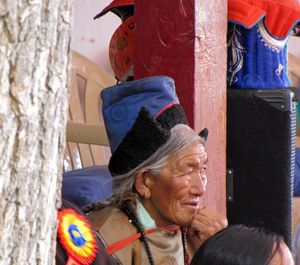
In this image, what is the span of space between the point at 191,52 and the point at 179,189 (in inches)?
19.1

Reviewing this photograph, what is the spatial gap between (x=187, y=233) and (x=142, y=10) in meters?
0.74

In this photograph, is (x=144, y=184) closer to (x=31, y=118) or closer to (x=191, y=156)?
(x=191, y=156)

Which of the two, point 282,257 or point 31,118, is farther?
point 282,257

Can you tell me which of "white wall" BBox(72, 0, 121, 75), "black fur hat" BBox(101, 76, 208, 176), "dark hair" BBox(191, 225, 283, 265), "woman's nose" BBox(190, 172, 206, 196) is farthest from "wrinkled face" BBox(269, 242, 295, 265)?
"white wall" BBox(72, 0, 121, 75)

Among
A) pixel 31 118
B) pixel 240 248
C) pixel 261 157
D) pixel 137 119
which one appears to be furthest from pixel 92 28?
pixel 31 118

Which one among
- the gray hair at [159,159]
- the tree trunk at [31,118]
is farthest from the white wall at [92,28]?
the tree trunk at [31,118]

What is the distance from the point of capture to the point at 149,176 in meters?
1.01

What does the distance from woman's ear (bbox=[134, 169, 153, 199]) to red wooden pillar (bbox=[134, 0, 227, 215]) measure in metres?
0.33

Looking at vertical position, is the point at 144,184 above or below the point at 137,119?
below

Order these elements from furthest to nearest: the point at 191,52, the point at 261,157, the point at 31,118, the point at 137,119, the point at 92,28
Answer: the point at 92,28 → the point at 261,157 → the point at 191,52 → the point at 137,119 → the point at 31,118

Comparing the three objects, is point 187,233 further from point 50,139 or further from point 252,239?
point 50,139


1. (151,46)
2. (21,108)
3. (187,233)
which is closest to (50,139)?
(21,108)

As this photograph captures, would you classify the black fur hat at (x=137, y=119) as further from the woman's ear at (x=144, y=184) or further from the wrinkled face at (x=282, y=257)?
the wrinkled face at (x=282, y=257)

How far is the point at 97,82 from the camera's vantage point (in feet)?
8.77
